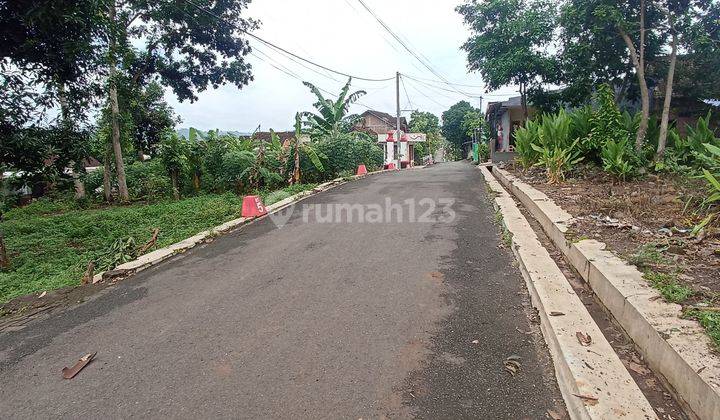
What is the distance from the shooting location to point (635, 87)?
1450 centimetres

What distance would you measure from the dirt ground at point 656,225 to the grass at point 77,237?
6266 millimetres

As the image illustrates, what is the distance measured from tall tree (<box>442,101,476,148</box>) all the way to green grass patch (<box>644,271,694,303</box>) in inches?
2071

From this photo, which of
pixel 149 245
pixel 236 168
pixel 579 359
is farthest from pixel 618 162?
pixel 236 168

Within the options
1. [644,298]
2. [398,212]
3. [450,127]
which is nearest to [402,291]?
[644,298]

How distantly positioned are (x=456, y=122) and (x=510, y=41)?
132 ft

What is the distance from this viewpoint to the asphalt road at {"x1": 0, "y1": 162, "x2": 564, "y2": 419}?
2.33 meters

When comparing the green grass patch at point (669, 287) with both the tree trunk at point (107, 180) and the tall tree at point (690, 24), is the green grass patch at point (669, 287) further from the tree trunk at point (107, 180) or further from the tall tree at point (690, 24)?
the tree trunk at point (107, 180)

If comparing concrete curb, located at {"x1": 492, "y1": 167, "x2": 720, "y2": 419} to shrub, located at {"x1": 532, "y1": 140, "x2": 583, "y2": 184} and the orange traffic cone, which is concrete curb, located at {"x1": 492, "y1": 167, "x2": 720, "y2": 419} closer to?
shrub, located at {"x1": 532, "y1": 140, "x2": 583, "y2": 184}

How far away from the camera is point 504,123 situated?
27109mm

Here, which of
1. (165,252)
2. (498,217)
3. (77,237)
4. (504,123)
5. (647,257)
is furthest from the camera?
(504,123)

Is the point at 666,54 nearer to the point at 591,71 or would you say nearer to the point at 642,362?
the point at 591,71

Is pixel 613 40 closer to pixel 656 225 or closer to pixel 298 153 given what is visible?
pixel 656 225

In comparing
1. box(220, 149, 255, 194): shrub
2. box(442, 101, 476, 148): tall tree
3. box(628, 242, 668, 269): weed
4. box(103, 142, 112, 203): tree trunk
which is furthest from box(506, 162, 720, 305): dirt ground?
box(442, 101, 476, 148): tall tree

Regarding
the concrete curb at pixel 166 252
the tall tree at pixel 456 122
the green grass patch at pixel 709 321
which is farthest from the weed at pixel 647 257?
the tall tree at pixel 456 122
